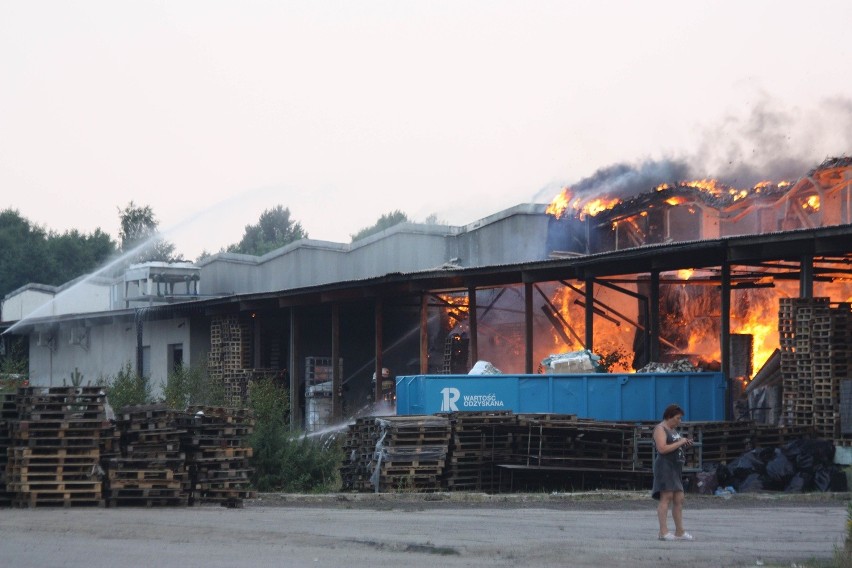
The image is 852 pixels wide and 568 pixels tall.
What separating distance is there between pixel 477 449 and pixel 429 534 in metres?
8.21

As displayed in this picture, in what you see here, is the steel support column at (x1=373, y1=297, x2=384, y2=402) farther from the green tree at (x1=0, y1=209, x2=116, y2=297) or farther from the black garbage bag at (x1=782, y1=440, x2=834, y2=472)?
the green tree at (x1=0, y1=209, x2=116, y2=297)

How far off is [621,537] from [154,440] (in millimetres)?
7966

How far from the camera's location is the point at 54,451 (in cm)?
1819

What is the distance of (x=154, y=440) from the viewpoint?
1862cm

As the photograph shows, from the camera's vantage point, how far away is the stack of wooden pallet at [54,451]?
710 inches

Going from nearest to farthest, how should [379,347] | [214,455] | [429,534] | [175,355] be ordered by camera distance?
1. [429,534]
2. [214,455]
3. [379,347]
4. [175,355]

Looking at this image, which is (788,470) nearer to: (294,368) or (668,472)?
(668,472)

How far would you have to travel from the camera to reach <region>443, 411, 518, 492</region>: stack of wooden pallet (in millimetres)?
22203

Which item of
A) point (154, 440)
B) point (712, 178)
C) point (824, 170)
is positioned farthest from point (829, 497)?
point (712, 178)

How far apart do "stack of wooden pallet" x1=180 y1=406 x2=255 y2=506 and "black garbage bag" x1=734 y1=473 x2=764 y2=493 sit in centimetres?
908

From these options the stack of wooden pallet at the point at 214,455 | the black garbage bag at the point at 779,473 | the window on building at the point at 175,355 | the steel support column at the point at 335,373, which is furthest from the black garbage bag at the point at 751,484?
the window on building at the point at 175,355

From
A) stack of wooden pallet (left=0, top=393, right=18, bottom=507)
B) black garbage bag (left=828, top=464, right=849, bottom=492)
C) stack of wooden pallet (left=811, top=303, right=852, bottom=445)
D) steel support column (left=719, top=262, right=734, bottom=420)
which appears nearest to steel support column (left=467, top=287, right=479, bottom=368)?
steel support column (left=719, top=262, right=734, bottom=420)

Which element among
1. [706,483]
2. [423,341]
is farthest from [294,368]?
[706,483]

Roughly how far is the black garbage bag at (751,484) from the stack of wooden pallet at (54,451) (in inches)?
450
